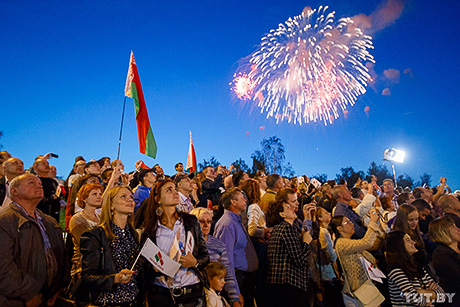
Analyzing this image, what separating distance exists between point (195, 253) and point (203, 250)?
129 millimetres

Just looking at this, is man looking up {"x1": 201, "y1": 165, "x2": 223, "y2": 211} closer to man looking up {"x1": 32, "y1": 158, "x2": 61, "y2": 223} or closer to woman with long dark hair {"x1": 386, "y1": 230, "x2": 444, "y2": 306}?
man looking up {"x1": 32, "y1": 158, "x2": 61, "y2": 223}

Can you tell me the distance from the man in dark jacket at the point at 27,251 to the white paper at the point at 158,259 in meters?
1.30

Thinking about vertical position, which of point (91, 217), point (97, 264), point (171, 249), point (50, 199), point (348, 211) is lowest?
point (97, 264)

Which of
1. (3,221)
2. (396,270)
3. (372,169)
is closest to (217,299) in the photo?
(3,221)

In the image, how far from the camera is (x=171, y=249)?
381cm

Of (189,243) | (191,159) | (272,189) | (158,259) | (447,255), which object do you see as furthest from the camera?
(191,159)

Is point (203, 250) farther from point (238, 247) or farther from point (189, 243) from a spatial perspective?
point (238, 247)

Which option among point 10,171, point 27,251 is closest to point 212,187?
point 10,171

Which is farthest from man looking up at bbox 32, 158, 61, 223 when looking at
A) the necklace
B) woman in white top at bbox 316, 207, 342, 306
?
woman in white top at bbox 316, 207, 342, 306

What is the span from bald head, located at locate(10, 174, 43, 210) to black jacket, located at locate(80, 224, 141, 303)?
108 cm

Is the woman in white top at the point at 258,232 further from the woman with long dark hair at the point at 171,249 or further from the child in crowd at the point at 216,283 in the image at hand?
the woman with long dark hair at the point at 171,249

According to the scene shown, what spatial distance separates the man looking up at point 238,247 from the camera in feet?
16.9

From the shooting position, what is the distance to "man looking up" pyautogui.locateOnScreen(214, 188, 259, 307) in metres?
5.14

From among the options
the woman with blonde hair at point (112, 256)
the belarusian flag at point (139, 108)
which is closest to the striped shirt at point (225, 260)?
the woman with blonde hair at point (112, 256)
